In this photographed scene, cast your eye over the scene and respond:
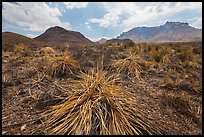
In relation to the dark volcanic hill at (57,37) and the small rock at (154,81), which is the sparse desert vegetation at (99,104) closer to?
the small rock at (154,81)

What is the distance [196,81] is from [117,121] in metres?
2.46

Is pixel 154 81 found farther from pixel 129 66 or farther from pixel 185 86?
pixel 129 66

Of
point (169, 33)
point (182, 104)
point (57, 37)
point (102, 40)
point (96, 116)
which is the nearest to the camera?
point (96, 116)

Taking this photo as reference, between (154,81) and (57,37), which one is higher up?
(154,81)

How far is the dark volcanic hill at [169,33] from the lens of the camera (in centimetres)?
9650

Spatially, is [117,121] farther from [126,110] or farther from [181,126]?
[181,126]

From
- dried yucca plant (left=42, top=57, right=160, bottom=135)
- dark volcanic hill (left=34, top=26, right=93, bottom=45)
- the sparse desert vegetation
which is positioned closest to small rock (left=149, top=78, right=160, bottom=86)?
the sparse desert vegetation

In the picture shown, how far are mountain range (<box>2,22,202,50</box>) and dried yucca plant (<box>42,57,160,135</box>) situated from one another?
963 cm

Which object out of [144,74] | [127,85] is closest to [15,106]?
[127,85]

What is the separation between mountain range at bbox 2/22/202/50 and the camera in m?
26.7

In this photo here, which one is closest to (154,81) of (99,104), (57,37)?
(99,104)

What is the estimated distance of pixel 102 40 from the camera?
86938 millimetres

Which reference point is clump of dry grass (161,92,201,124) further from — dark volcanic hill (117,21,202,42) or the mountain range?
dark volcanic hill (117,21,202,42)

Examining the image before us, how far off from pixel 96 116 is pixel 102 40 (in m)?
85.1
